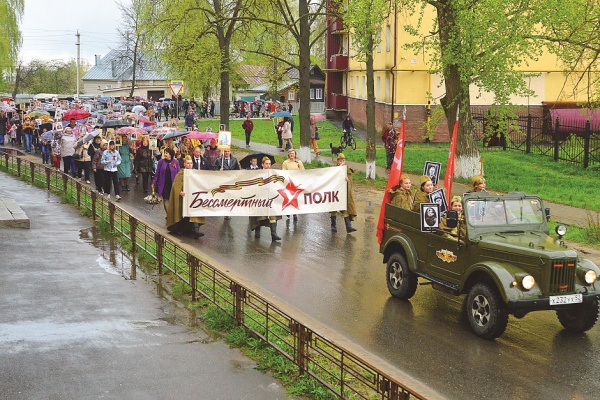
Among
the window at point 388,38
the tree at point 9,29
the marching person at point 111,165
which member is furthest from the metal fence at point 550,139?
the tree at point 9,29

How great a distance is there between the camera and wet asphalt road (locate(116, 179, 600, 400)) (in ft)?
30.5

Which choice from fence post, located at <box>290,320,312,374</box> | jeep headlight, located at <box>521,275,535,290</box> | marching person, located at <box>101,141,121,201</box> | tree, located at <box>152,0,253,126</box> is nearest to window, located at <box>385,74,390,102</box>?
tree, located at <box>152,0,253,126</box>

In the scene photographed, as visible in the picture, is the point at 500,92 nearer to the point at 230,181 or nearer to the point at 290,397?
the point at 230,181

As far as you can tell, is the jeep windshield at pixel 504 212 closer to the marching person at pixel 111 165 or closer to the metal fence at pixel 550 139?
the marching person at pixel 111 165

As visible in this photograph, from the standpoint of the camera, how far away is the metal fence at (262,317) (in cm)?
798

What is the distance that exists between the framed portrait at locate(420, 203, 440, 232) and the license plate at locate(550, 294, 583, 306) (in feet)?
7.25

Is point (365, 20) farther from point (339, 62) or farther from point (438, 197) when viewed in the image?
point (339, 62)

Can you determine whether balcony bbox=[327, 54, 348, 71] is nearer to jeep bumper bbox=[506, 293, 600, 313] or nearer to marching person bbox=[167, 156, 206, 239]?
marching person bbox=[167, 156, 206, 239]

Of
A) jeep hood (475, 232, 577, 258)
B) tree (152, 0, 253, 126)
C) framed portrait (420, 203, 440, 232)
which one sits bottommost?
jeep hood (475, 232, 577, 258)

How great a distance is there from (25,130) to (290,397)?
33804mm

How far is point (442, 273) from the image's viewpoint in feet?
39.2

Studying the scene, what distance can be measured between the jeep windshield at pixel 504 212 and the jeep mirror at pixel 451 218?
0.24m

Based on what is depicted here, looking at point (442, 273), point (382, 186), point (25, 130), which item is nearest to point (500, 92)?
point (382, 186)

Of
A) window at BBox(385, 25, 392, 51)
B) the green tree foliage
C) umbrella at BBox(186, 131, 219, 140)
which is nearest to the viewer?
umbrella at BBox(186, 131, 219, 140)
